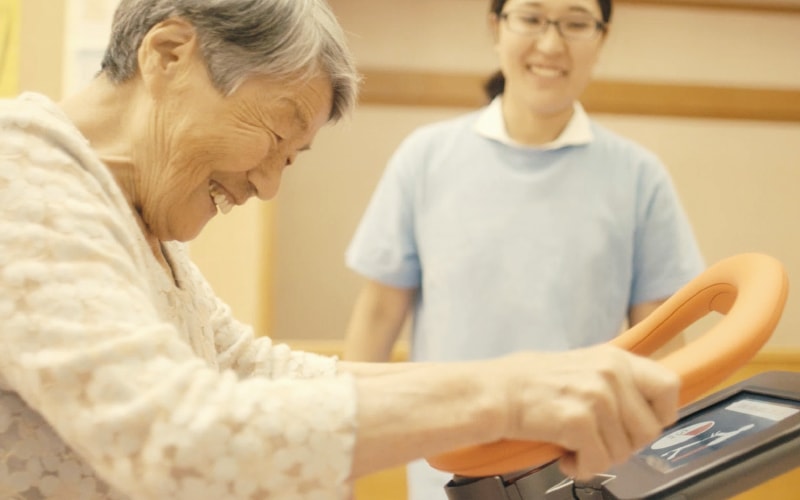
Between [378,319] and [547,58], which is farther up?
[547,58]

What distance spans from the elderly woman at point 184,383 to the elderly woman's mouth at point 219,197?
95mm

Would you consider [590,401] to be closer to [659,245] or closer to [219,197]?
[219,197]

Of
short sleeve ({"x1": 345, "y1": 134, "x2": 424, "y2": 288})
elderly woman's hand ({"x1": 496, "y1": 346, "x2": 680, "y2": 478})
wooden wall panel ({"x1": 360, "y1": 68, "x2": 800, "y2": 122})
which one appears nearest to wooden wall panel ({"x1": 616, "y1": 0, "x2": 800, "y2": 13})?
wooden wall panel ({"x1": 360, "y1": 68, "x2": 800, "y2": 122})

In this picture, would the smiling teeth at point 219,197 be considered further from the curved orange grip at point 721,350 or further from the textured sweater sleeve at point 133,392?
the curved orange grip at point 721,350

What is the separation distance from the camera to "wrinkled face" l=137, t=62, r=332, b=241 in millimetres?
892

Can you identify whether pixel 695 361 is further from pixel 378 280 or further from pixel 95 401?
pixel 378 280

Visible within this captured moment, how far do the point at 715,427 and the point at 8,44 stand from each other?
1606mm

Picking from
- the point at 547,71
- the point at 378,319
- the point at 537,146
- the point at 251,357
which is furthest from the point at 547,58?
the point at 251,357

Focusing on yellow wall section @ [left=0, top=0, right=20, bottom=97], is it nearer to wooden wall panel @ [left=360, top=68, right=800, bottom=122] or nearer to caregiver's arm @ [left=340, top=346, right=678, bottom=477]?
wooden wall panel @ [left=360, top=68, right=800, bottom=122]

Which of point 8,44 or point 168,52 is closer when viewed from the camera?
point 168,52

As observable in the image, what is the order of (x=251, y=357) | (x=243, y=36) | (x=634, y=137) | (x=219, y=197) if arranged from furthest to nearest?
(x=634, y=137) → (x=251, y=357) → (x=219, y=197) → (x=243, y=36)

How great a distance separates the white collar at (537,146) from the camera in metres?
1.77

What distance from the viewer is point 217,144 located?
0.91 metres

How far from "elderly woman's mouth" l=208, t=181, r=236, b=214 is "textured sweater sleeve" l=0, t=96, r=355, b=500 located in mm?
255
